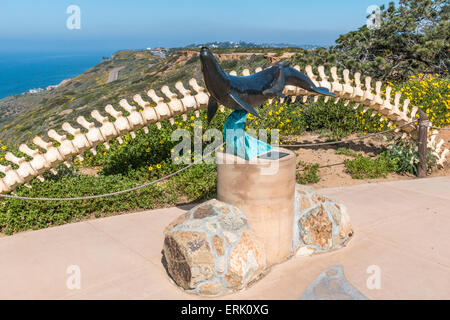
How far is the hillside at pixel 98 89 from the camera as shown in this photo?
2748 centimetres

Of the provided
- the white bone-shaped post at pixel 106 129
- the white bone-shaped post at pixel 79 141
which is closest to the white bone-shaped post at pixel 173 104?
the white bone-shaped post at pixel 106 129

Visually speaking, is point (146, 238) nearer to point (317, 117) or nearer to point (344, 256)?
point (344, 256)

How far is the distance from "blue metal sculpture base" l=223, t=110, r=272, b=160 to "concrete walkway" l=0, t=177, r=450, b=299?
1.30 metres

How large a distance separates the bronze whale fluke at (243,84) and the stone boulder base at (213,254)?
1.18 metres

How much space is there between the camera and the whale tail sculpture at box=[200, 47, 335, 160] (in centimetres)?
380

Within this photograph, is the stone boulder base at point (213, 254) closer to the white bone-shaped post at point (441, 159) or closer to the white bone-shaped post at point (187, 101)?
the white bone-shaped post at point (187, 101)

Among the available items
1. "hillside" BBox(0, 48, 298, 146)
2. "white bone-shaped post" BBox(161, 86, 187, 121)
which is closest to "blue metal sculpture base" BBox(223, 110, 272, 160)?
"white bone-shaped post" BBox(161, 86, 187, 121)

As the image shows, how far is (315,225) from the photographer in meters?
4.59

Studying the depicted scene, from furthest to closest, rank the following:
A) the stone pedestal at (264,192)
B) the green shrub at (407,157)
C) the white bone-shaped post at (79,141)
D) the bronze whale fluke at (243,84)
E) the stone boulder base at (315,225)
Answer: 1. the green shrub at (407,157)
2. the white bone-shaped post at (79,141)
3. the stone boulder base at (315,225)
4. the stone pedestal at (264,192)
5. the bronze whale fluke at (243,84)

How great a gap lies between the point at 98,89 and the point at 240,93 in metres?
41.0

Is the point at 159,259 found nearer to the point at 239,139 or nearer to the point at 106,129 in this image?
the point at 239,139

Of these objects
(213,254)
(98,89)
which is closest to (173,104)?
(213,254)

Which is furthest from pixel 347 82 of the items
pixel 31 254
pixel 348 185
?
pixel 31 254
